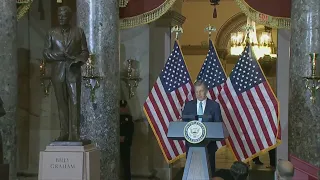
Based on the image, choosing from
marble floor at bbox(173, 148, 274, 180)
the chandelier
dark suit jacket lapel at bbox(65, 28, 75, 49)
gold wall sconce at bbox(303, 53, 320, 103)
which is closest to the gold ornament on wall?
dark suit jacket lapel at bbox(65, 28, 75, 49)

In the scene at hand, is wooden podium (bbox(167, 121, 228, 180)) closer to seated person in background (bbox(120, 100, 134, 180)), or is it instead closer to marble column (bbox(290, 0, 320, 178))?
marble column (bbox(290, 0, 320, 178))

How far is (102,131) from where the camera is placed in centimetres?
959

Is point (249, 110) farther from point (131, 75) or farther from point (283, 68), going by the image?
point (131, 75)

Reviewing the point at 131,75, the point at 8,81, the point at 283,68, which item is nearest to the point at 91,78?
the point at 8,81

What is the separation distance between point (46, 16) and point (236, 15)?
8235 mm

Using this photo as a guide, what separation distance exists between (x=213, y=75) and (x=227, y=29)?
936 centimetres

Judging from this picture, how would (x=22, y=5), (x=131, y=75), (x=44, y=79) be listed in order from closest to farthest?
1. (x=22, y=5)
2. (x=131, y=75)
3. (x=44, y=79)

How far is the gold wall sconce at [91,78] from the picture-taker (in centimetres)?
951

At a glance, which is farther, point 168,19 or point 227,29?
point 227,29

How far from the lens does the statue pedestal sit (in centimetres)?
768

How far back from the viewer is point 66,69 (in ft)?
25.8

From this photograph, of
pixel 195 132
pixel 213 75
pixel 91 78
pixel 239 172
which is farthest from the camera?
pixel 213 75

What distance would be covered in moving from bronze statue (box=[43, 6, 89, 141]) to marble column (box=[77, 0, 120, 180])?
1624 mm

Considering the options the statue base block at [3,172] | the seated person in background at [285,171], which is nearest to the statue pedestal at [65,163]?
the statue base block at [3,172]
